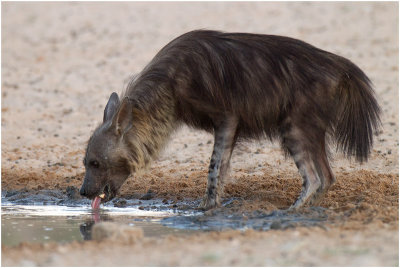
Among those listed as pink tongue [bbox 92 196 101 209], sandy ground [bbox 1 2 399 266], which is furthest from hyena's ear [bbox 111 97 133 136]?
sandy ground [bbox 1 2 399 266]

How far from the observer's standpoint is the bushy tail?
701 cm

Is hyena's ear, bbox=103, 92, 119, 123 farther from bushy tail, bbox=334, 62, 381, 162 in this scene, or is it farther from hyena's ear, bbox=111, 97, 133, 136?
bushy tail, bbox=334, 62, 381, 162

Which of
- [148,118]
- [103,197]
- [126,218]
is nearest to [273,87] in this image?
[148,118]

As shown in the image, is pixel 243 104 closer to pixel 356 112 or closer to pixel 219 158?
pixel 219 158

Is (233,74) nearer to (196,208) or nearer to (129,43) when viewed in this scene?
(196,208)

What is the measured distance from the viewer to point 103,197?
739cm

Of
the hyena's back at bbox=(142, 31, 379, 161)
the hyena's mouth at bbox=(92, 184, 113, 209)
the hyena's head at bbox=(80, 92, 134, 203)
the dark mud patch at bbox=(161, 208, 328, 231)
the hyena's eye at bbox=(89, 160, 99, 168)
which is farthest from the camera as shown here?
the hyena's mouth at bbox=(92, 184, 113, 209)

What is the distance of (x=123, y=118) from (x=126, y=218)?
887 mm

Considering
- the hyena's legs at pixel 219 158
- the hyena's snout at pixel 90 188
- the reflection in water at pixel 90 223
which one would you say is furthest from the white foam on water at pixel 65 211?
the hyena's legs at pixel 219 158

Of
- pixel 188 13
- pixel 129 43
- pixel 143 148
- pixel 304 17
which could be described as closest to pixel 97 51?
pixel 129 43

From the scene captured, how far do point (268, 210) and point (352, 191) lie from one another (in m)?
1.15

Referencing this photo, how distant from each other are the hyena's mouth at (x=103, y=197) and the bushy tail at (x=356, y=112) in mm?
2142

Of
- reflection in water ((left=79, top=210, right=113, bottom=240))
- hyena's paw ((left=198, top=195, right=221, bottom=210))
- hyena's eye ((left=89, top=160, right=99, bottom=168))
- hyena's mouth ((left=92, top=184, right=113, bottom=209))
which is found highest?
hyena's eye ((left=89, top=160, right=99, bottom=168))

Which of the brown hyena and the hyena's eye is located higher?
the brown hyena
